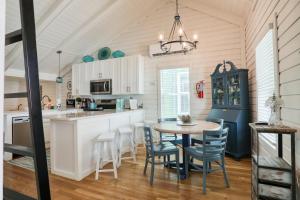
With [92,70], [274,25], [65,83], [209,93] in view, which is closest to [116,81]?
[92,70]

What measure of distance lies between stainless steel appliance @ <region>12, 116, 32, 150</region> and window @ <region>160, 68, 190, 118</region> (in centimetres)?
325

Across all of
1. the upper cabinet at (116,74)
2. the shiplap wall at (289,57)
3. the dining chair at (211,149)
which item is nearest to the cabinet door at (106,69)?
the upper cabinet at (116,74)

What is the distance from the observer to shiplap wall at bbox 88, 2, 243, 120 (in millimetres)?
4320

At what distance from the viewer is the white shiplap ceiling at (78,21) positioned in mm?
3590

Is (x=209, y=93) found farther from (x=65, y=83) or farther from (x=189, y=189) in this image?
(x=65, y=83)

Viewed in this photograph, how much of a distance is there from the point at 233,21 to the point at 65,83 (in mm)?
5291

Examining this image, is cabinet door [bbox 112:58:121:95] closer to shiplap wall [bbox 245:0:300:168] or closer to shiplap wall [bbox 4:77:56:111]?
shiplap wall [bbox 4:77:56:111]

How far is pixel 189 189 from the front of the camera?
2533mm

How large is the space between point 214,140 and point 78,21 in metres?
3.96

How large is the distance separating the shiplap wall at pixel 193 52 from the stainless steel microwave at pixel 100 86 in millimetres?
933

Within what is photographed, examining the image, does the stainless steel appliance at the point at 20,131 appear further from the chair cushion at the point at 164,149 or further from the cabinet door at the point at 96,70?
the chair cushion at the point at 164,149

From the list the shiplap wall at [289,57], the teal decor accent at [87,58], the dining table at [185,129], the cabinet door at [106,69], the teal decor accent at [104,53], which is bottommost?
the dining table at [185,129]

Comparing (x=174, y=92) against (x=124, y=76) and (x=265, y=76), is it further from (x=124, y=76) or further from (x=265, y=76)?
(x=265, y=76)

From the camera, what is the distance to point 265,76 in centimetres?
274
